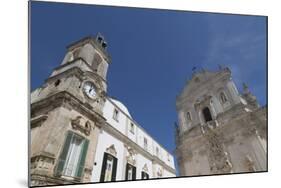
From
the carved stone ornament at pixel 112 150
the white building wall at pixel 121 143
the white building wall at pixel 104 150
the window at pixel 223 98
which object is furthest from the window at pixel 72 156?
the window at pixel 223 98

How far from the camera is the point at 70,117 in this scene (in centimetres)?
433

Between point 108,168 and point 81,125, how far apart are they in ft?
4.28

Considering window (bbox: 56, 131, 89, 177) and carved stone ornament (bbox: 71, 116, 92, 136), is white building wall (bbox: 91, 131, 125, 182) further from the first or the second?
carved stone ornament (bbox: 71, 116, 92, 136)

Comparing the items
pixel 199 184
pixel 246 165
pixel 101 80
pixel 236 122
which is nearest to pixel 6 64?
pixel 101 80

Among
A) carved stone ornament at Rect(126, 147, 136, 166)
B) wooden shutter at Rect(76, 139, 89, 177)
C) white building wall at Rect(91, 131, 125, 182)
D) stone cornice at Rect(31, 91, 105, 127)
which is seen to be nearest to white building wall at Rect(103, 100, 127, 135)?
white building wall at Rect(91, 131, 125, 182)

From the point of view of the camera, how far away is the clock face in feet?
17.1

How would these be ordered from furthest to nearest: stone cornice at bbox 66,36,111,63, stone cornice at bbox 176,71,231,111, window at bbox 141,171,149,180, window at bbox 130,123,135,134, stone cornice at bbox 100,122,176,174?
stone cornice at bbox 176,71,231,111
window at bbox 130,123,135,134
stone cornice at bbox 100,122,176,174
stone cornice at bbox 66,36,111,63
window at bbox 141,171,149,180

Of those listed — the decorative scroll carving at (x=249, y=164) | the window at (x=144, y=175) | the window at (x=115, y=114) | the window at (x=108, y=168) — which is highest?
the window at (x=115, y=114)

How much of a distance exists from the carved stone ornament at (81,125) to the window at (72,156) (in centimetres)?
19

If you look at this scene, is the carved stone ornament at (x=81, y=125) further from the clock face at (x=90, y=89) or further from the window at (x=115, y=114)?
the window at (x=115, y=114)

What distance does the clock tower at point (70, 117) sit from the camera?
11.3ft

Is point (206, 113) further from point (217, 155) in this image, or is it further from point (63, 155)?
point (63, 155)

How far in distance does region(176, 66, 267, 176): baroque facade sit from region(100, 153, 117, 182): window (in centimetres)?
197
